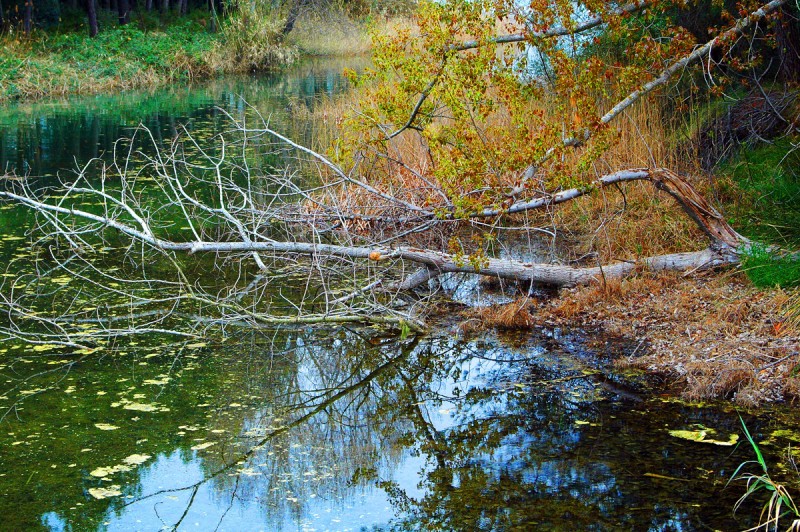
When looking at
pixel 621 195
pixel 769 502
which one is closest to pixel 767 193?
pixel 621 195

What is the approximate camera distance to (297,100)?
17.6m

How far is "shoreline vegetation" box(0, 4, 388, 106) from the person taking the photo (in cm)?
2028

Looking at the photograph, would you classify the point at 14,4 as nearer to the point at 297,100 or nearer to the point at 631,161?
the point at 297,100

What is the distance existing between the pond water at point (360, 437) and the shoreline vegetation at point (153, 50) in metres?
15.6

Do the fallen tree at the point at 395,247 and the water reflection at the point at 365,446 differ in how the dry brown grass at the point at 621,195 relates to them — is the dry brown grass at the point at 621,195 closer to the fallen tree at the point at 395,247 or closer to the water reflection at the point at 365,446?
the fallen tree at the point at 395,247

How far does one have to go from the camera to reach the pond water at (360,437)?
150 inches

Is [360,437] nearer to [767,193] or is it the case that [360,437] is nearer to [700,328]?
[700,328]

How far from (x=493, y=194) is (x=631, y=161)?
7.63 feet

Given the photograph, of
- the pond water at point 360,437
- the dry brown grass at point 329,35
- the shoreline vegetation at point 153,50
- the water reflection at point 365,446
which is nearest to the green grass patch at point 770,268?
the pond water at point 360,437

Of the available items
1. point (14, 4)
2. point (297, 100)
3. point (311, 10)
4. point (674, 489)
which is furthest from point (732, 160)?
point (14, 4)

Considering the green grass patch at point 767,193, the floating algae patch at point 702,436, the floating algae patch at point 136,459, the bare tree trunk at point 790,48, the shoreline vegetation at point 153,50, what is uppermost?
the shoreline vegetation at point 153,50

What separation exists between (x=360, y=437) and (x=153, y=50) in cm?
2191

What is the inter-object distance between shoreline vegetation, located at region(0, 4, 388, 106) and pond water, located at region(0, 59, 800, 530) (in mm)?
15595

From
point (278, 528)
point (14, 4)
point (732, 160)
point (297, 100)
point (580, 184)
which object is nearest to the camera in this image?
point (278, 528)
